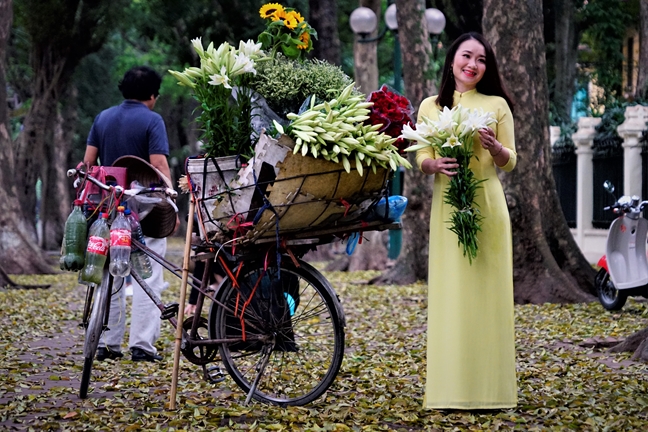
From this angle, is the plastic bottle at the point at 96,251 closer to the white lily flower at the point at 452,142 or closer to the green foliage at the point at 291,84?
the green foliage at the point at 291,84

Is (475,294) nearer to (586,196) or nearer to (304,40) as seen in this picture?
(304,40)

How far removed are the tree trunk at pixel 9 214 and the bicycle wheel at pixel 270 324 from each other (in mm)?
13815

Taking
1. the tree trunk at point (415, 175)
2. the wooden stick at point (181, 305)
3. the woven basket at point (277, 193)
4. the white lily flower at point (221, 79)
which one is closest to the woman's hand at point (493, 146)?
the woven basket at point (277, 193)

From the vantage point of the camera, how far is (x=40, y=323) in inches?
451

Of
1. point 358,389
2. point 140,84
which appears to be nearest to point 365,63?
point 140,84

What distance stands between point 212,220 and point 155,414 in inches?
43.0

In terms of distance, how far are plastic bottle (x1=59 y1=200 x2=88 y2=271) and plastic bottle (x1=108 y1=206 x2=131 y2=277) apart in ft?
0.65

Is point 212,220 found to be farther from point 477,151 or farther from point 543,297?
point 543,297

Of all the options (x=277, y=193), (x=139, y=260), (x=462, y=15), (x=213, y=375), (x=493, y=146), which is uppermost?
(x=462, y=15)

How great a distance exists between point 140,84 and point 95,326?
2.33 m

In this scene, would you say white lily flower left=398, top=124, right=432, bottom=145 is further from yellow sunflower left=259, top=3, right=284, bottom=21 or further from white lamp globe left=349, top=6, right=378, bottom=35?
white lamp globe left=349, top=6, right=378, bottom=35

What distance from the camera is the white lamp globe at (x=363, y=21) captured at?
2008 cm

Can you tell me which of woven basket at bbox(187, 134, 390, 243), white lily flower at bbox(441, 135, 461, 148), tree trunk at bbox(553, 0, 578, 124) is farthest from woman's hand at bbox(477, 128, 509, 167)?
tree trunk at bbox(553, 0, 578, 124)

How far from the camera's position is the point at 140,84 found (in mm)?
8422
